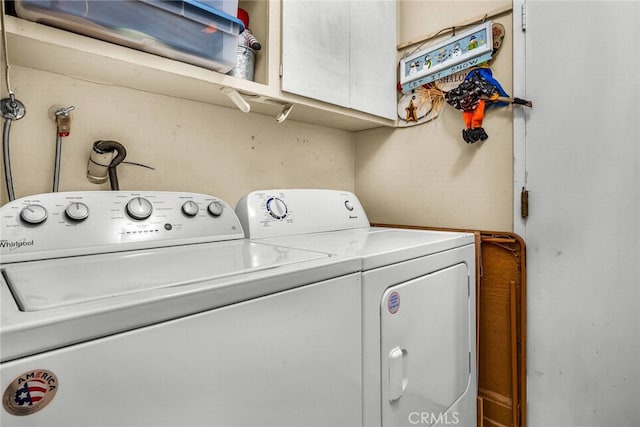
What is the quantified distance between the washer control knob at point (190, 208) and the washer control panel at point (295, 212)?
0.18m

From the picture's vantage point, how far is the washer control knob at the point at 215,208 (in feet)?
3.82

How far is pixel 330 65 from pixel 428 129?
583 millimetres

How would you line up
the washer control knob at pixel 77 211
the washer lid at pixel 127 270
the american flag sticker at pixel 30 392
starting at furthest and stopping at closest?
the washer control knob at pixel 77 211, the washer lid at pixel 127 270, the american flag sticker at pixel 30 392

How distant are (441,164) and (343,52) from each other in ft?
2.23

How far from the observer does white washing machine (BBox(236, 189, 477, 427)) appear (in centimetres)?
90

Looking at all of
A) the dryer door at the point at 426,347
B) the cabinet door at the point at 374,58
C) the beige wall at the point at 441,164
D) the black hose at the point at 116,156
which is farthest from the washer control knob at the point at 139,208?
the beige wall at the point at 441,164

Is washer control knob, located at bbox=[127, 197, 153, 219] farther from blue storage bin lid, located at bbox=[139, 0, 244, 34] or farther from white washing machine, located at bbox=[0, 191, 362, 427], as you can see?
blue storage bin lid, located at bbox=[139, 0, 244, 34]

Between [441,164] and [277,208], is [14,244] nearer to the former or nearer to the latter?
[277,208]

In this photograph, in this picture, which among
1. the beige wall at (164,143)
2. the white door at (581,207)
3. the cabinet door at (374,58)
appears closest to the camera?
the beige wall at (164,143)

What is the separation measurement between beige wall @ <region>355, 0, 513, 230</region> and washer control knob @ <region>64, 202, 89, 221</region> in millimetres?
1358

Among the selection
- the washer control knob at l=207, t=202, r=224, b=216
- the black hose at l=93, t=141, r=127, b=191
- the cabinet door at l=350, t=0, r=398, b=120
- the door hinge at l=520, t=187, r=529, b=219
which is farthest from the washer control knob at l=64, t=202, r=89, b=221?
the door hinge at l=520, t=187, r=529, b=219

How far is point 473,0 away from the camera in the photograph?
5.05 ft

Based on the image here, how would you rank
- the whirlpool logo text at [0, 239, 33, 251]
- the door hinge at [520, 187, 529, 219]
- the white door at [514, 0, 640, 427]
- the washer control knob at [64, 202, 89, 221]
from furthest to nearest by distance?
the door hinge at [520, 187, 529, 219] → the white door at [514, 0, 640, 427] → the washer control knob at [64, 202, 89, 221] → the whirlpool logo text at [0, 239, 33, 251]

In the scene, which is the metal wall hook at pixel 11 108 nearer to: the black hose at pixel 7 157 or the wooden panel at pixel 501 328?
the black hose at pixel 7 157
